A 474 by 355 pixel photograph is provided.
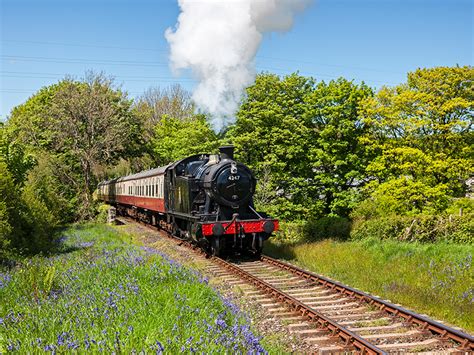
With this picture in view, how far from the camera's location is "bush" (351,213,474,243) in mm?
15062

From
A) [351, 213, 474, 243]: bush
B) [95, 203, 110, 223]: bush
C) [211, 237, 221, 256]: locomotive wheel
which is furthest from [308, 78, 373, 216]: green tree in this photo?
[95, 203, 110, 223]: bush

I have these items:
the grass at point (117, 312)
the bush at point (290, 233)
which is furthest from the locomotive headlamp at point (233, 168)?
the bush at point (290, 233)

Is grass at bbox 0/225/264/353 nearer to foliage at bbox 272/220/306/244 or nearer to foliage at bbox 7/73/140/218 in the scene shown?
foliage at bbox 272/220/306/244

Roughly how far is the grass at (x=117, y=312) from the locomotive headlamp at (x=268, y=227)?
4271mm

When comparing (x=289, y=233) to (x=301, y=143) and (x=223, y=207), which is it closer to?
(x=301, y=143)

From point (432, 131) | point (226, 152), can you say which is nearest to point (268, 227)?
point (226, 152)

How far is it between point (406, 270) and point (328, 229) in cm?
832

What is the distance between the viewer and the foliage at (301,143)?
23922 millimetres

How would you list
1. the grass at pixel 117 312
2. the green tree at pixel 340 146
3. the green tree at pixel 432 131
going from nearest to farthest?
1. the grass at pixel 117 312
2. the green tree at pixel 432 131
3. the green tree at pixel 340 146

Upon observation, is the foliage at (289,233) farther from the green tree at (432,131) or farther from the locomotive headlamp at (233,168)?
A: the locomotive headlamp at (233,168)

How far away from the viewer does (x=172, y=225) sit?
58.0 feet

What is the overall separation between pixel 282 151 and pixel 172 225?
8941 millimetres

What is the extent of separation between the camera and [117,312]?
6.17 meters

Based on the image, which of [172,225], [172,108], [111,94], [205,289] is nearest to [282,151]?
[172,225]
